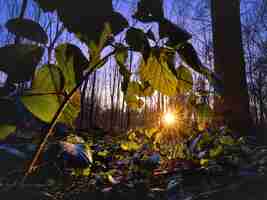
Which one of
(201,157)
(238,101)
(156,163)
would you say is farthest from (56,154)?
(238,101)

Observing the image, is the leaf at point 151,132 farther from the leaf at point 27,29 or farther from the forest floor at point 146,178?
the leaf at point 27,29

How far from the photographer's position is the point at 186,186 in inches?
29.5

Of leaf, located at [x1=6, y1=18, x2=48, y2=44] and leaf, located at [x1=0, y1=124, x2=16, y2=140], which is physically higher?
leaf, located at [x1=6, y1=18, x2=48, y2=44]

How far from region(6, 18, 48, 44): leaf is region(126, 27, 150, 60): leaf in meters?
0.09

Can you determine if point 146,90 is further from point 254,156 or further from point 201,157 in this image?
point 254,156

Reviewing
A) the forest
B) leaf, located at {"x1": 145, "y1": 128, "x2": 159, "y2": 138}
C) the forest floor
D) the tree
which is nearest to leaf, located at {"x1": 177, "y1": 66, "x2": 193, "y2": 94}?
the forest

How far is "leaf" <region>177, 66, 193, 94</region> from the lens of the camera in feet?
1.12

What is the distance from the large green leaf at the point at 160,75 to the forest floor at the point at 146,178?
1.12 ft

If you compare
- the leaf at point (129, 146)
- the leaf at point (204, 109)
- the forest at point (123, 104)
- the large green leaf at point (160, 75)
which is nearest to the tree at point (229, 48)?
the forest at point (123, 104)

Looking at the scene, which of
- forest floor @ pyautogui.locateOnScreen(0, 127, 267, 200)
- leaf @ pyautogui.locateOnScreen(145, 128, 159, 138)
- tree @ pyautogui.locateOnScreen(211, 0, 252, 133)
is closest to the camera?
forest floor @ pyautogui.locateOnScreen(0, 127, 267, 200)

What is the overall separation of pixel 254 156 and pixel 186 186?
1.38ft

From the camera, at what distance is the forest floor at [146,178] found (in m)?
0.63

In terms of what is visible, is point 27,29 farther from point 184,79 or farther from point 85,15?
point 184,79

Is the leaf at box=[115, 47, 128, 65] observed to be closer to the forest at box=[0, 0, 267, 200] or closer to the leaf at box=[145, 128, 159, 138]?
the forest at box=[0, 0, 267, 200]
